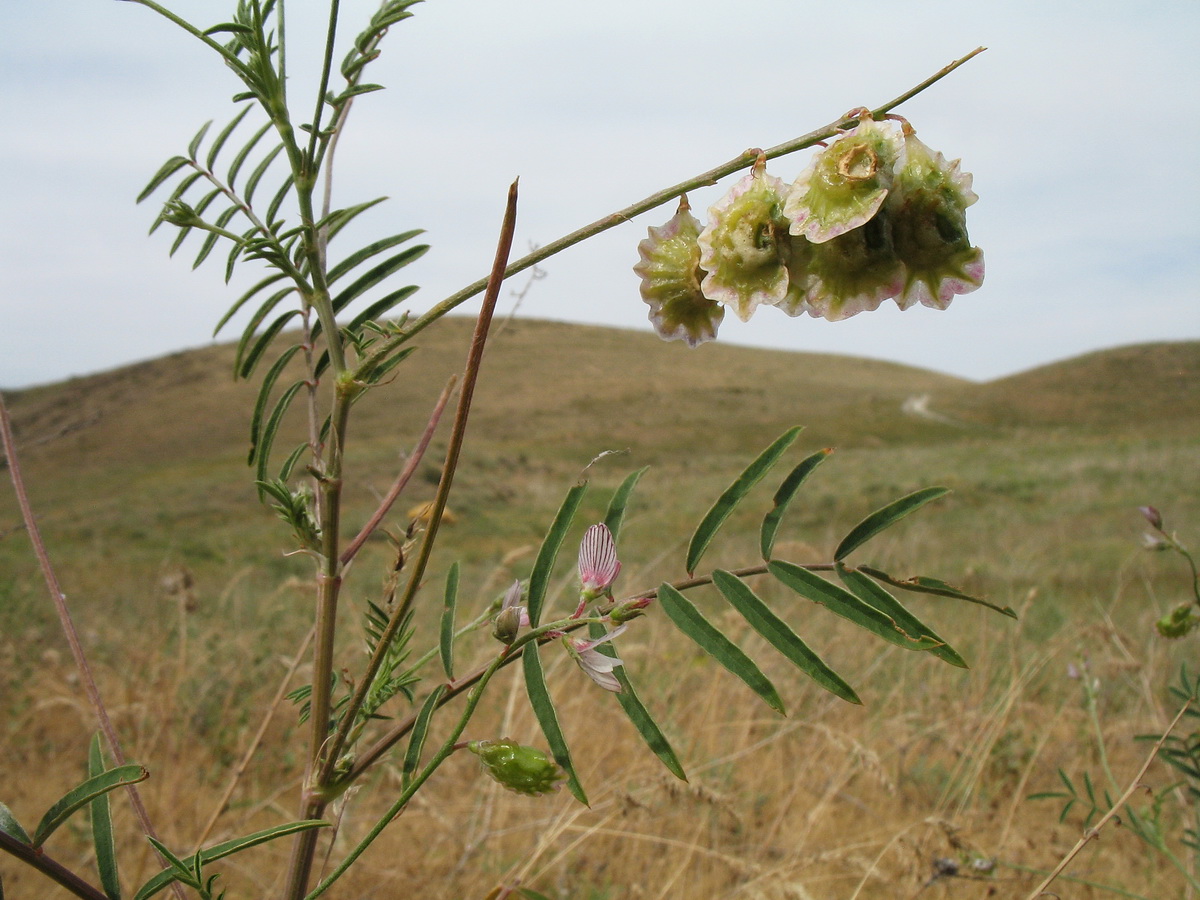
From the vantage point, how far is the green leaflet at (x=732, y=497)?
827 millimetres

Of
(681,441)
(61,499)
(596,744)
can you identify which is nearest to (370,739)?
(596,744)

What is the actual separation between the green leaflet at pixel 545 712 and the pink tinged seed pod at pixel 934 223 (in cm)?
46

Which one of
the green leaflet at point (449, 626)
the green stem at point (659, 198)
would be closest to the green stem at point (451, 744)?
the green leaflet at point (449, 626)

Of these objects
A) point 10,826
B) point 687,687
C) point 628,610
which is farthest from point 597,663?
point 687,687

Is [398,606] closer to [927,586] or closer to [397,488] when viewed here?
[397,488]

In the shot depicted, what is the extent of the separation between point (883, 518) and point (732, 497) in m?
0.16

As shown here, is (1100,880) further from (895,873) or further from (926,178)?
(926,178)

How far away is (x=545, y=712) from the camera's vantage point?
2.38 feet

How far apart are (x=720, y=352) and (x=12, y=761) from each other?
48306 millimetres

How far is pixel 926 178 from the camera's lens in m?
0.68

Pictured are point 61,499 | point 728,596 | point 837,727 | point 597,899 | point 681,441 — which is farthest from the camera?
point 681,441

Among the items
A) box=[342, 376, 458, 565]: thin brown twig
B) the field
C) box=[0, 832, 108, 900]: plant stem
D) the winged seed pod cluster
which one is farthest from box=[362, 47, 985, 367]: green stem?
box=[0, 832, 108, 900]: plant stem

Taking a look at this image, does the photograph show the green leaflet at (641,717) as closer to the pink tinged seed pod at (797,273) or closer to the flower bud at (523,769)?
the flower bud at (523,769)

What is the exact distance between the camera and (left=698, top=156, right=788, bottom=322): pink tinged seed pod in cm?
72
